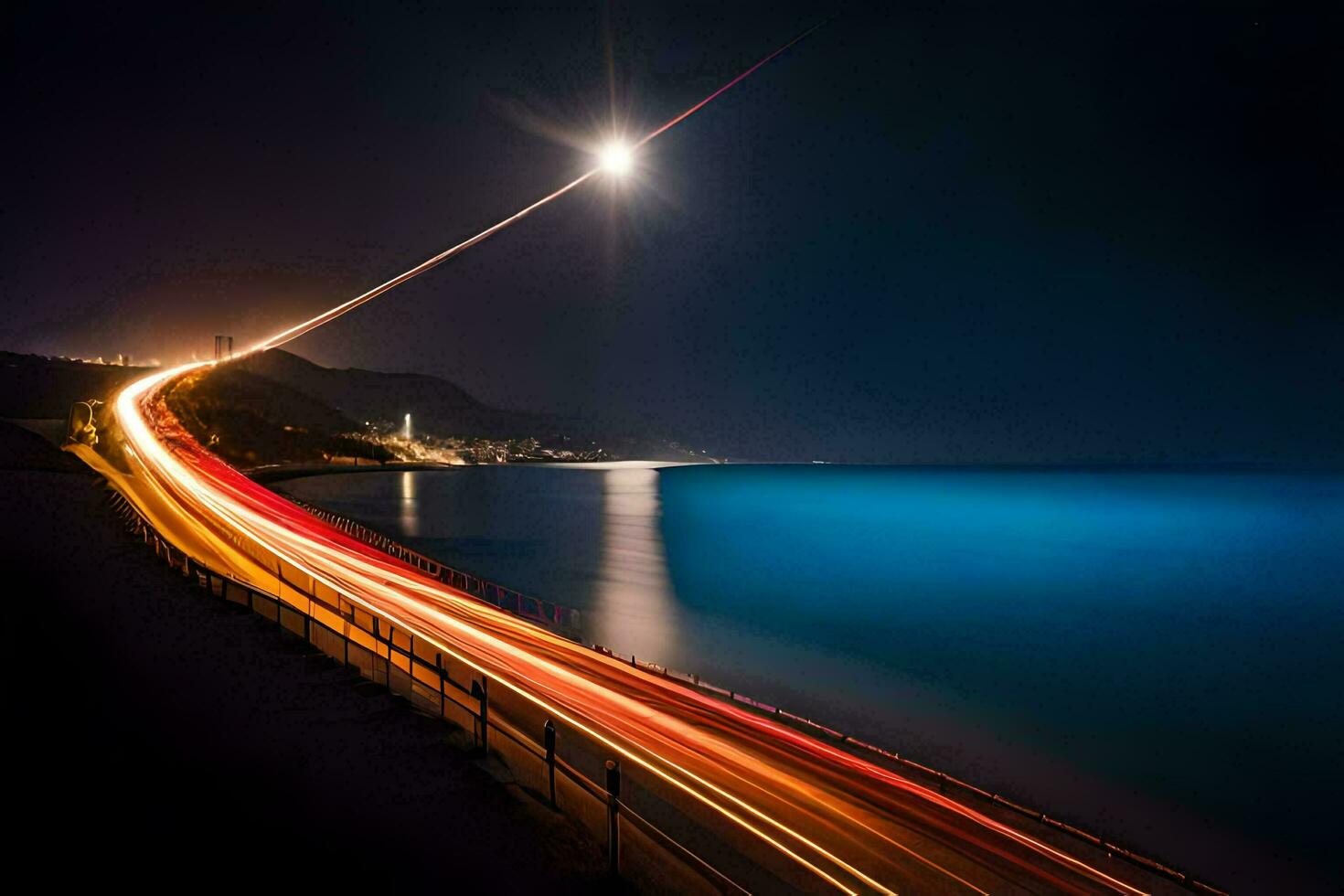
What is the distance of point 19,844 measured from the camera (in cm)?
509

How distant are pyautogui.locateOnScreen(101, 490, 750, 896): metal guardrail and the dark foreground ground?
345 mm

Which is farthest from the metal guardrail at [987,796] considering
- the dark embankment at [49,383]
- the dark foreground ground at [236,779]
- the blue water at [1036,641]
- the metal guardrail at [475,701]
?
the dark embankment at [49,383]

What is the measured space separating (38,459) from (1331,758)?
4858 centimetres

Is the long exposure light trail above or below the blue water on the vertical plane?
above

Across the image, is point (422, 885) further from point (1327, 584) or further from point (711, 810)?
point (1327, 584)

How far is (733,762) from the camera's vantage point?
33.7 feet

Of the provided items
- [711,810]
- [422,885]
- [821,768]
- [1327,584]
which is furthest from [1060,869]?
[1327,584]

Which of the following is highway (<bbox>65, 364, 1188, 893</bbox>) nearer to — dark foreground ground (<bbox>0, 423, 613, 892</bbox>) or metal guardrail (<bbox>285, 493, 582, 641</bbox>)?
dark foreground ground (<bbox>0, 423, 613, 892</bbox>)

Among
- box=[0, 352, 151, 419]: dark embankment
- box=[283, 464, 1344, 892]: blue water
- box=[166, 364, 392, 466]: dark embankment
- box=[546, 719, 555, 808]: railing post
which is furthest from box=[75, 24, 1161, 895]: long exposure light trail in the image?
box=[166, 364, 392, 466]: dark embankment

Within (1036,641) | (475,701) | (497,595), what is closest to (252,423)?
(497,595)

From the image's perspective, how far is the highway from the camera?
8117 mm

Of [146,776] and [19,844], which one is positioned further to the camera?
[146,776]

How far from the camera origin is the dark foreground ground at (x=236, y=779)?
522 cm

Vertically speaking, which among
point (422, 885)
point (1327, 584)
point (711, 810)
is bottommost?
point (1327, 584)
